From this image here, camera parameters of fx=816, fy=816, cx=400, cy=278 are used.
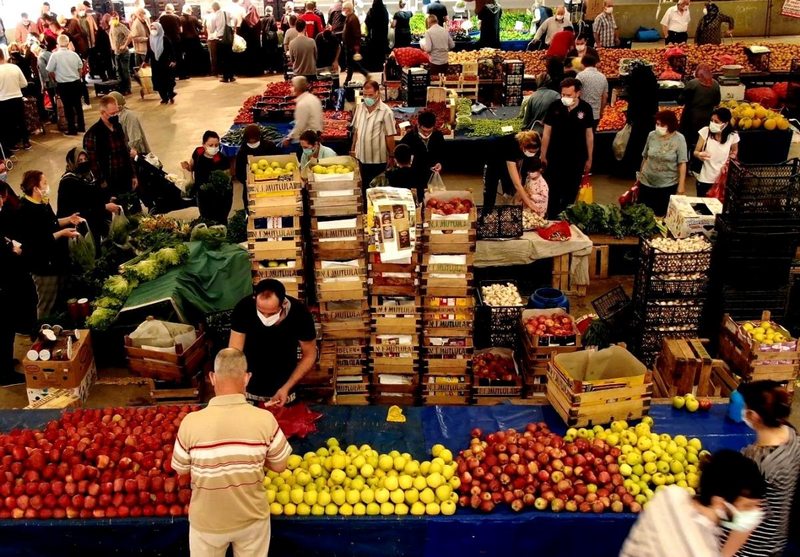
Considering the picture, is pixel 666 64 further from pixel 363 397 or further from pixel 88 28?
pixel 88 28

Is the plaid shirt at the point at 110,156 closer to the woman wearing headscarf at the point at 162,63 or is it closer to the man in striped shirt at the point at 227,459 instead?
the man in striped shirt at the point at 227,459

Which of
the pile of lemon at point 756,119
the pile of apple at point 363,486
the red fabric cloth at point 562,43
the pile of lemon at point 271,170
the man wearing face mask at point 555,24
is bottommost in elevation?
the pile of apple at point 363,486

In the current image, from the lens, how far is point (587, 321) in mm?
7535

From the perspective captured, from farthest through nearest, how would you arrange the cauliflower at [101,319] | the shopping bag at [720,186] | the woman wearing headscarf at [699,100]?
the woman wearing headscarf at [699,100], the shopping bag at [720,186], the cauliflower at [101,319]

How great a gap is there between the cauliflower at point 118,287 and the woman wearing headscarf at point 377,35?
12.3 meters

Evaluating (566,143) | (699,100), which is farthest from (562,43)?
(566,143)

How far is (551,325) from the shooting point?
6617 mm

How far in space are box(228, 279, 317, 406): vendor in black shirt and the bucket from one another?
2624 millimetres

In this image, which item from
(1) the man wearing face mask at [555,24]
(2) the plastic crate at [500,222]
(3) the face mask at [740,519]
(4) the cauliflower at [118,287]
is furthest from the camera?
(1) the man wearing face mask at [555,24]

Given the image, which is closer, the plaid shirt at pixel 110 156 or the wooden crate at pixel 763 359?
the wooden crate at pixel 763 359

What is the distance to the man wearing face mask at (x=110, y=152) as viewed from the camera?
30.2ft

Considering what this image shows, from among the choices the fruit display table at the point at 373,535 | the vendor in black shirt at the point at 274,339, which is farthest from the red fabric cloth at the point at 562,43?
the fruit display table at the point at 373,535

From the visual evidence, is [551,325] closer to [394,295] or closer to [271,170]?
[394,295]

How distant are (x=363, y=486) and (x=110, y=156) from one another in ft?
20.3
